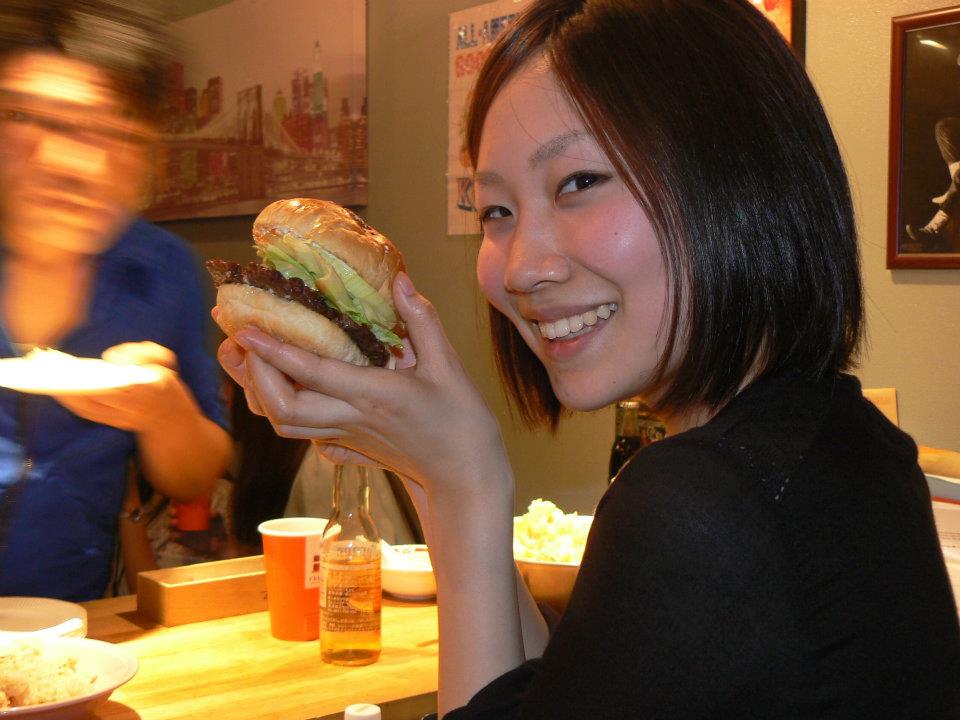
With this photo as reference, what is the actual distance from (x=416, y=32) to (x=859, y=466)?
11.8 feet

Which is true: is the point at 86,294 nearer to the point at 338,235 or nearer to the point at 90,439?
the point at 90,439

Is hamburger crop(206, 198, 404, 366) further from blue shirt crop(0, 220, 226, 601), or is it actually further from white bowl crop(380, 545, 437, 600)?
blue shirt crop(0, 220, 226, 601)

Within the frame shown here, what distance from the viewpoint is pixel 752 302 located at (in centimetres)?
103

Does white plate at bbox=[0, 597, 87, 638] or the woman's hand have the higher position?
the woman's hand

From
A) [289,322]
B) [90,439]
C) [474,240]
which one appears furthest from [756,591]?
[474,240]

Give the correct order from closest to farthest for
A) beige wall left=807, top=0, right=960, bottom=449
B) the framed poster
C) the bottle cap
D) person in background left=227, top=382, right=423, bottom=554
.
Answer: the bottle cap
beige wall left=807, top=0, right=960, bottom=449
person in background left=227, top=382, right=423, bottom=554
the framed poster

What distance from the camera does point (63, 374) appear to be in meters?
1.97

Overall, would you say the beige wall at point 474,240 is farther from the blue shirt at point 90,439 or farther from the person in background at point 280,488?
the blue shirt at point 90,439

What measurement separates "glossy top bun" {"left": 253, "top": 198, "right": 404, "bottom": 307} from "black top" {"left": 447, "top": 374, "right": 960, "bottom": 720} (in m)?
0.74

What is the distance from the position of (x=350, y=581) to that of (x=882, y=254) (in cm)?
179

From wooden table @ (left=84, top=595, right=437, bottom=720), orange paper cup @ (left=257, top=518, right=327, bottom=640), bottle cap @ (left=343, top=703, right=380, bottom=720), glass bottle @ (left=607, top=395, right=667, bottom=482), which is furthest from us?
glass bottle @ (left=607, top=395, right=667, bottom=482)

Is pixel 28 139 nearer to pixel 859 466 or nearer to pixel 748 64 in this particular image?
pixel 748 64

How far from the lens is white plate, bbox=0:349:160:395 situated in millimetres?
1928

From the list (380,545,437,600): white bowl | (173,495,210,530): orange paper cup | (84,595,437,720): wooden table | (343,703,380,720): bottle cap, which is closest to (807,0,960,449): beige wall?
(380,545,437,600): white bowl
